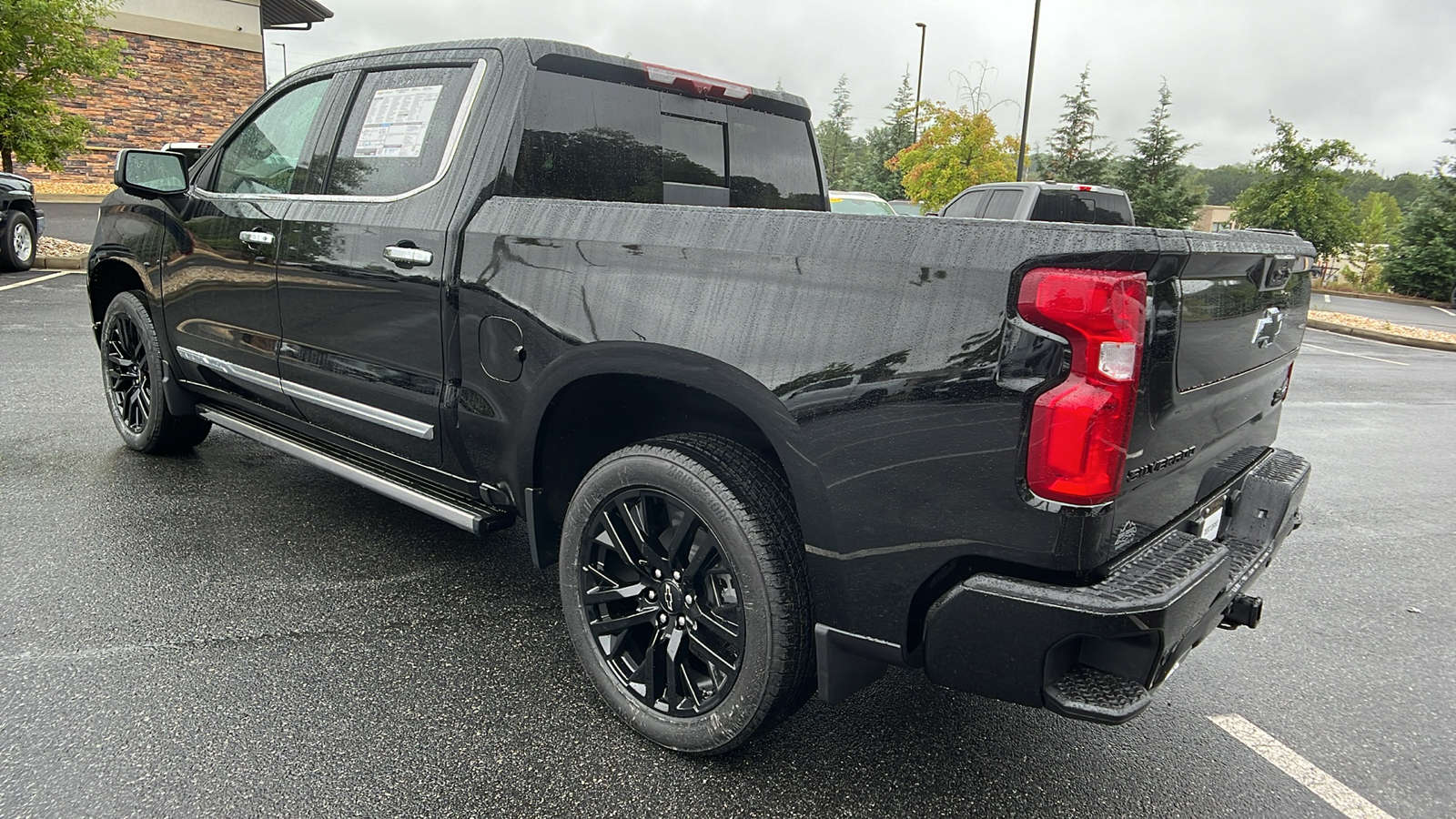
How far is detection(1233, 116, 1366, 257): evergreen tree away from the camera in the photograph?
23.6 meters

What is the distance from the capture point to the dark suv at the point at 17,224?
11531mm

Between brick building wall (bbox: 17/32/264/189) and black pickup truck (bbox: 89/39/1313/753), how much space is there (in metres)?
26.2

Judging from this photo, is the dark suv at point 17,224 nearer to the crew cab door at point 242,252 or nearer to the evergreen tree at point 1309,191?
the crew cab door at point 242,252

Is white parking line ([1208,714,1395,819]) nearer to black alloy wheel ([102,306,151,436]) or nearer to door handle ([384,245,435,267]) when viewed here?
door handle ([384,245,435,267])

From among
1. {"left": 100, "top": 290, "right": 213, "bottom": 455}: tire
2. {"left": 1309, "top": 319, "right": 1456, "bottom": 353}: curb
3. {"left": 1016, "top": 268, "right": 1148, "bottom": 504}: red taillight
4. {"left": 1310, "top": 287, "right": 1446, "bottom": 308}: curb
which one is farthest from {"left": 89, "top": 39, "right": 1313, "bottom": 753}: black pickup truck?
{"left": 1310, "top": 287, "right": 1446, "bottom": 308}: curb

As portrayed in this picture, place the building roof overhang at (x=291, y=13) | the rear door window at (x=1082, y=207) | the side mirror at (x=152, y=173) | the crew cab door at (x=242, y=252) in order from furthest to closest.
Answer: the building roof overhang at (x=291, y=13) < the rear door window at (x=1082, y=207) < the side mirror at (x=152, y=173) < the crew cab door at (x=242, y=252)

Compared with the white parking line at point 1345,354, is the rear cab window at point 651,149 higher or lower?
higher

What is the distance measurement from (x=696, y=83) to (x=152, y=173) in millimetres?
2480

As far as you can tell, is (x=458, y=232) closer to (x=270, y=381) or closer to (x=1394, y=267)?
(x=270, y=381)

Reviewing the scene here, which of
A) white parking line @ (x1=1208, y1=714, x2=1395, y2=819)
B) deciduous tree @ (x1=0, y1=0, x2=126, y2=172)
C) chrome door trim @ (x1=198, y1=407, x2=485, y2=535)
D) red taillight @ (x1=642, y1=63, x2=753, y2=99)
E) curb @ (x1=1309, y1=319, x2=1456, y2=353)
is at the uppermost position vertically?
deciduous tree @ (x1=0, y1=0, x2=126, y2=172)

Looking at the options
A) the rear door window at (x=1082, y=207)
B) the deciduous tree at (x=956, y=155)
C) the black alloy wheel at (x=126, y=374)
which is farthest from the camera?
the deciduous tree at (x=956, y=155)

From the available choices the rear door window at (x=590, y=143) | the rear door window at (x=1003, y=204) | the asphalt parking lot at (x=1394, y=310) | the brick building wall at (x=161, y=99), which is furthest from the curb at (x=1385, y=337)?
the brick building wall at (x=161, y=99)

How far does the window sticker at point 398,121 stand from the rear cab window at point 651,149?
454 mm

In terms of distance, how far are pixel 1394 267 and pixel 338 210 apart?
26658 mm
